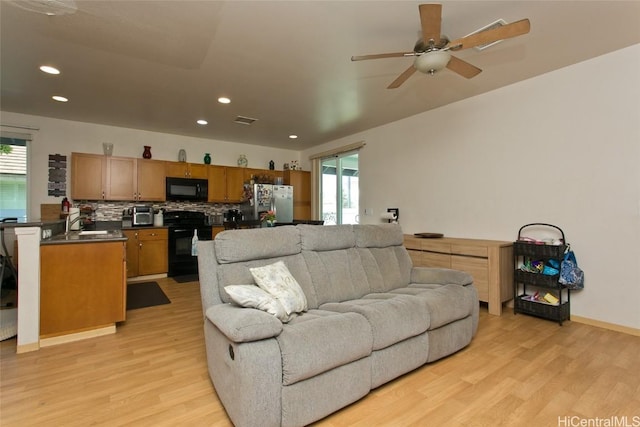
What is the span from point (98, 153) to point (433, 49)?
5.45m

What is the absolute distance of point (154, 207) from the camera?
219 inches

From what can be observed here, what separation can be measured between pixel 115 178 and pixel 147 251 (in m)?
1.33

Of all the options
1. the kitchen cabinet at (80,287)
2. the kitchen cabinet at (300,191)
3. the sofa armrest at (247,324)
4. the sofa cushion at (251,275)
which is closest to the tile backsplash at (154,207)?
the kitchen cabinet at (300,191)

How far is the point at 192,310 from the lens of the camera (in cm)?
354

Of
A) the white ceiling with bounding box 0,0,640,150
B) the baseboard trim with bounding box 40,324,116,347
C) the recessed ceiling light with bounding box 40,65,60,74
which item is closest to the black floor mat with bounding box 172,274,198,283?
the baseboard trim with bounding box 40,324,116,347

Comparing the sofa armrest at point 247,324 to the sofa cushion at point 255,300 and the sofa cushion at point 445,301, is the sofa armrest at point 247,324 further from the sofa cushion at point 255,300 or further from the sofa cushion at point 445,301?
the sofa cushion at point 445,301

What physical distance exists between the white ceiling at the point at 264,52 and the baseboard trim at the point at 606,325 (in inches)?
96.2

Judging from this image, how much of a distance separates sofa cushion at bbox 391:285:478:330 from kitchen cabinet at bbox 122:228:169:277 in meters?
4.25

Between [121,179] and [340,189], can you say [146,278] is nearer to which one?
[121,179]

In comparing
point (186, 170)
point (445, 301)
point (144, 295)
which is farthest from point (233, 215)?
point (445, 301)

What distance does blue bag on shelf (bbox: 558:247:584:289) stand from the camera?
2951 millimetres

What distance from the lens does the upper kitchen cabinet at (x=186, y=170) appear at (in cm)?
551

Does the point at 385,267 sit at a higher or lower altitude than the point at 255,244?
lower

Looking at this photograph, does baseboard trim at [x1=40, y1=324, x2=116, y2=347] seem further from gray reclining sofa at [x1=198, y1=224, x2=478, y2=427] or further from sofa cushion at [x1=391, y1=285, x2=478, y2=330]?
sofa cushion at [x1=391, y1=285, x2=478, y2=330]
